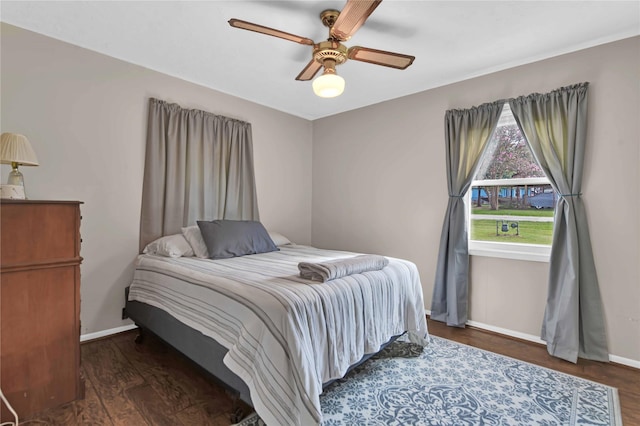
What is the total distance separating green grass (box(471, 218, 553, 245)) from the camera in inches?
110

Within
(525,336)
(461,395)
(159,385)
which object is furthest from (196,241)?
(525,336)

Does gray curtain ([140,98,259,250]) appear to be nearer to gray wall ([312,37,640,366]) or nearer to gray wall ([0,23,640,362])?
gray wall ([0,23,640,362])

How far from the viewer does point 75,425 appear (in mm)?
1650

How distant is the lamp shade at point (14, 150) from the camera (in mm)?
1905

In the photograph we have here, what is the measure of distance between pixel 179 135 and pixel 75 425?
2463mm

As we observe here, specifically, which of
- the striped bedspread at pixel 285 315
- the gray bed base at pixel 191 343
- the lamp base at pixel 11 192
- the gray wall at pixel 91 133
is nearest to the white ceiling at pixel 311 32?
the gray wall at pixel 91 133

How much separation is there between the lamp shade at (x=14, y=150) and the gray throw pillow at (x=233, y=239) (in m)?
1.30

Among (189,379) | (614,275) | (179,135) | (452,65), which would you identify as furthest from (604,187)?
(179,135)

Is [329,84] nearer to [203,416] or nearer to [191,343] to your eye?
[191,343]

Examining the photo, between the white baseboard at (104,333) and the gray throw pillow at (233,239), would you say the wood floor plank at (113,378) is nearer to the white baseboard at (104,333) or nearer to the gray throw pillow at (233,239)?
the white baseboard at (104,333)

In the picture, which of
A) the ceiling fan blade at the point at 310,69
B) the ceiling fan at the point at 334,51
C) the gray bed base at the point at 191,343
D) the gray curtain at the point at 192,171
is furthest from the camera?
the gray curtain at the point at 192,171

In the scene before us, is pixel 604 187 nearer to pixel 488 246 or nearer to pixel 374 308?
pixel 488 246

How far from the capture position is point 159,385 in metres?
2.03

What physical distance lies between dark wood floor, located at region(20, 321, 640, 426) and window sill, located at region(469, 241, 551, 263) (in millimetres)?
766
